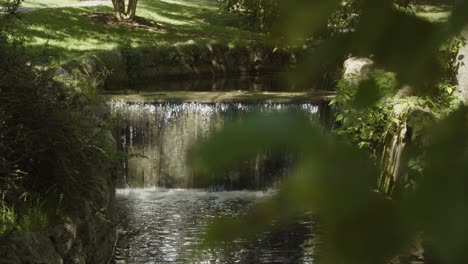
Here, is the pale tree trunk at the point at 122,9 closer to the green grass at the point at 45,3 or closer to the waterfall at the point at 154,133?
the green grass at the point at 45,3

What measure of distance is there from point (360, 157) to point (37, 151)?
5270 mm

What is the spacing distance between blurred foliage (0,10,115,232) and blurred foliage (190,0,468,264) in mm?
4864

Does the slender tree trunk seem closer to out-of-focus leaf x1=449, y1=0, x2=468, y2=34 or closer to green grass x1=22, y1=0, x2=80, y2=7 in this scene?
green grass x1=22, y1=0, x2=80, y2=7

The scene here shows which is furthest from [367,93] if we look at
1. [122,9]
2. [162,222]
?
[122,9]

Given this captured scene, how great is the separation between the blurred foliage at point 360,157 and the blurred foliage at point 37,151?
486 cm

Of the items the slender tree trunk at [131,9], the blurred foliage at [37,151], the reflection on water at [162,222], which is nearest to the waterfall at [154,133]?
the reflection on water at [162,222]

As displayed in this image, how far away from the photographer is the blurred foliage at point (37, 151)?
5559mm

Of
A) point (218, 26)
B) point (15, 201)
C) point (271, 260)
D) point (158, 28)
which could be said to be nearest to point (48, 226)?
point (15, 201)

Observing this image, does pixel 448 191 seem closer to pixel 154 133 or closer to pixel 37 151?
pixel 37 151

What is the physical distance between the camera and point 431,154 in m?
0.65

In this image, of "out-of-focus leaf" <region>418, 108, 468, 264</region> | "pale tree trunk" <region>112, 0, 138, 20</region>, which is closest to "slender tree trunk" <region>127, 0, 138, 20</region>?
"pale tree trunk" <region>112, 0, 138, 20</region>

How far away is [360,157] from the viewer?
68 cm

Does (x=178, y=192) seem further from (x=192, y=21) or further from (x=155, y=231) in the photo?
(x=192, y=21)

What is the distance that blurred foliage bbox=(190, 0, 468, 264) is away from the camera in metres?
0.64
